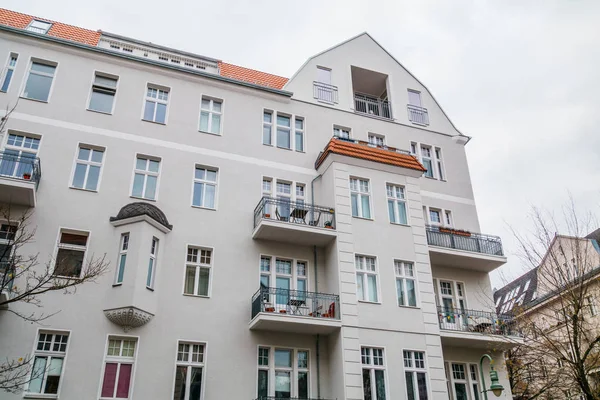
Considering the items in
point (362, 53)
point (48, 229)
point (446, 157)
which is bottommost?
point (48, 229)

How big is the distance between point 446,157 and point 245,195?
10.0m

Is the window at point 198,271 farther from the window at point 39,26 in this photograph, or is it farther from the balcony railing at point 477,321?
the window at point 39,26

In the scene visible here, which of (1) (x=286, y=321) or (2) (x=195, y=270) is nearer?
(1) (x=286, y=321)

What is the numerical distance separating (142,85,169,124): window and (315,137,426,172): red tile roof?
6229mm

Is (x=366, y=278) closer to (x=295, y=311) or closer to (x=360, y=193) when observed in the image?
(x=295, y=311)

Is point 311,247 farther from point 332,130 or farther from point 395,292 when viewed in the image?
point 332,130

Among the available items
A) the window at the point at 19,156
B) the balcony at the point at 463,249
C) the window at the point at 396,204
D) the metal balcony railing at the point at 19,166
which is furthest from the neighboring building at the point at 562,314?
the window at the point at 19,156

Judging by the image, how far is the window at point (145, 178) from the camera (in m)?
17.6

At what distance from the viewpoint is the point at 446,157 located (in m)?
23.5

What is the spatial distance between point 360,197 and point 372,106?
6261 millimetres

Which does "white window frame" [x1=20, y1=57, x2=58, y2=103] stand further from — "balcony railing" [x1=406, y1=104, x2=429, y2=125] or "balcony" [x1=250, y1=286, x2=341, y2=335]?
"balcony railing" [x1=406, y1=104, x2=429, y2=125]

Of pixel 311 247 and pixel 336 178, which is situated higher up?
pixel 336 178

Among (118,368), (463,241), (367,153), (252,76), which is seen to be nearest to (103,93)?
(252,76)

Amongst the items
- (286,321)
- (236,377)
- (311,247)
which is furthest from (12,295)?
(311,247)
